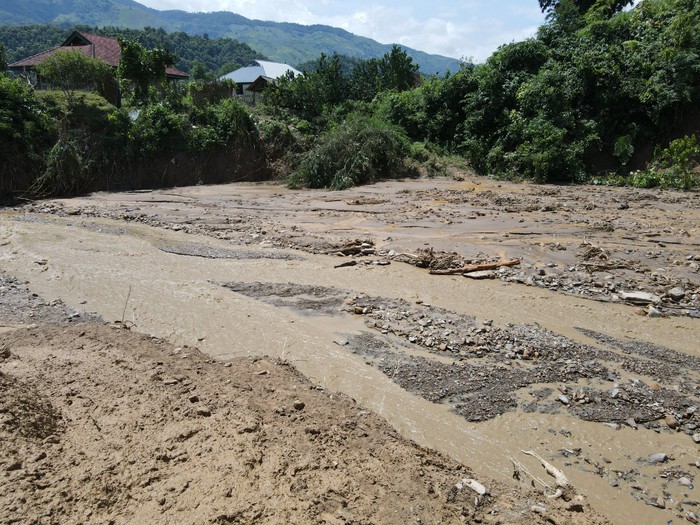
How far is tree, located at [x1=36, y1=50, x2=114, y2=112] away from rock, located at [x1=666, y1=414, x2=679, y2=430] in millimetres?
18959

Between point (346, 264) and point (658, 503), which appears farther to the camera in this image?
point (346, 264)

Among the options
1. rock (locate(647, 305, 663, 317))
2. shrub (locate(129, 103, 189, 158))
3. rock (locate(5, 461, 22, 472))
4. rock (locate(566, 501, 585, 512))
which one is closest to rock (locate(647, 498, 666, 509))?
rock (locate(566, 501, 585, 512))

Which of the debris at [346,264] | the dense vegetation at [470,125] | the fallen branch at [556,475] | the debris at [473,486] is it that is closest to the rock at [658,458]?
the fallen branch at [556,475]

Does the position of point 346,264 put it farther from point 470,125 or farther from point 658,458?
point 470,125

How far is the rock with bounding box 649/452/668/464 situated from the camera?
333 cm

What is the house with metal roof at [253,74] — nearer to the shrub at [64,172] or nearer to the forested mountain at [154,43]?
the forested mountain at [154,43]

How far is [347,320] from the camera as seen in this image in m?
5.57

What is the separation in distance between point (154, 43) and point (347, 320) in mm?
63629

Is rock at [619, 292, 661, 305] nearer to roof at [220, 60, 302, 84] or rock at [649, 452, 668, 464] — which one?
rock at [649, 452, 668, 464]

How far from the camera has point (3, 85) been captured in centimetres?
1365

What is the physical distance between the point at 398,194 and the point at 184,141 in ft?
27.0

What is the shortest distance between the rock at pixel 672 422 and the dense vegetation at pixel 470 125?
11471 mm

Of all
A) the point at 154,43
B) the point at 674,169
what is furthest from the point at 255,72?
the point at 674,169

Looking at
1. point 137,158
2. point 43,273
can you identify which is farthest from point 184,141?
point 43,273
